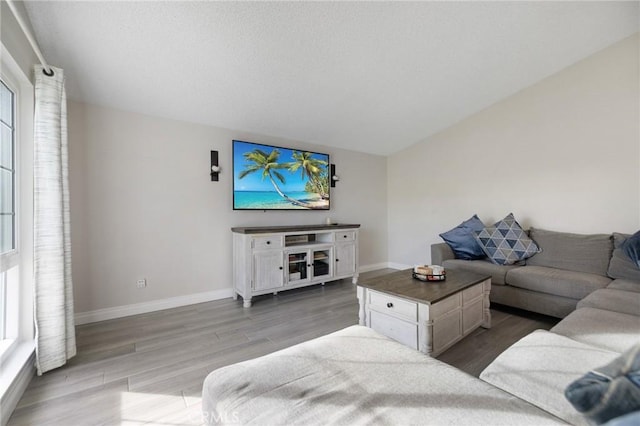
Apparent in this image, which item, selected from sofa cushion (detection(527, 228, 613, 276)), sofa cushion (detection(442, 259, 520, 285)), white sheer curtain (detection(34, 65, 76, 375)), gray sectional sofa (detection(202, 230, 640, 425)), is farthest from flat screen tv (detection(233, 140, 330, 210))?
sofa cushion (detection(527, 228, 613, 276))

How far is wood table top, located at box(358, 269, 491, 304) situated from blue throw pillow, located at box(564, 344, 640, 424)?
130 centimetres

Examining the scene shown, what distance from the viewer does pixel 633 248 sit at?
232 cm

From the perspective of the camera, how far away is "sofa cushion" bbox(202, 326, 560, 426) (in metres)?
0.76

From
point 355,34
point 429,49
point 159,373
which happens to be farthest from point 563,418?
point 429,49

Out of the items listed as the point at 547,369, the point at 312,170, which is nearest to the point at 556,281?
the point at 547,369

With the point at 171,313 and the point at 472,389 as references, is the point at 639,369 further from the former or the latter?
the point at 171,313

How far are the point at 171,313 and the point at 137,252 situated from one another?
0.70 m

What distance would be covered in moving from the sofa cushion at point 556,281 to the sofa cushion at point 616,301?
10.5 inches

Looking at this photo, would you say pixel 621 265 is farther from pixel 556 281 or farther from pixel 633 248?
pixel 556 281

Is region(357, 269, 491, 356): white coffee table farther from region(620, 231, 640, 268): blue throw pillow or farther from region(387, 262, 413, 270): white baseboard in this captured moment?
region(387, 262, 413, 270): white baseboard

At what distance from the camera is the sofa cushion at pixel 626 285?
7.18 ft

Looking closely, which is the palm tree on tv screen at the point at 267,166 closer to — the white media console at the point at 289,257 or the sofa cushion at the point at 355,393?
the white media console at the point at 289,257

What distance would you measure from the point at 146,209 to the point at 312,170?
2089 mm

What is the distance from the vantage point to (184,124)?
3023mm
